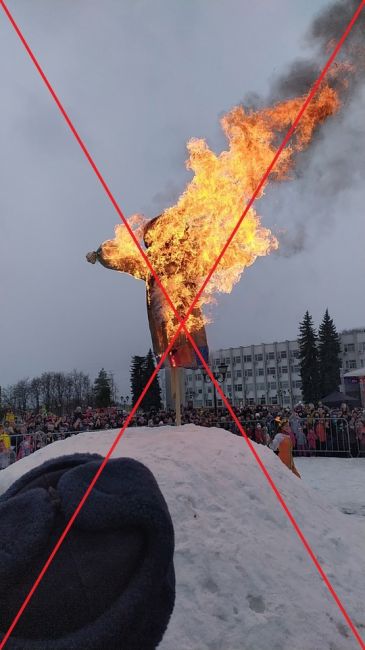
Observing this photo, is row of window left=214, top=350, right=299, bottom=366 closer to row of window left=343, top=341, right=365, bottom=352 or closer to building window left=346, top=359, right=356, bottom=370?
row of window left=343, top=341, right=365, bottom=352

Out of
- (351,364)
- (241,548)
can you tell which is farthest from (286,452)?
(351,364)

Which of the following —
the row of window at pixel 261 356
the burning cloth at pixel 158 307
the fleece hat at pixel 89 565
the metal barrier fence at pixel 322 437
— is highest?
the row of window at pixel 261 356

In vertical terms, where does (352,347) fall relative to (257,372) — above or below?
above

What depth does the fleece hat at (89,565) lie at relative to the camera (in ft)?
4.27

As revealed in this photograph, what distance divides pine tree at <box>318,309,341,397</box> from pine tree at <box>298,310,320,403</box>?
107 centimetres

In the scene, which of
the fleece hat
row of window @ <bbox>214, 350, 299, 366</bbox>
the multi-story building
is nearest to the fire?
the fleece hat

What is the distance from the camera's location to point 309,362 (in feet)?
224

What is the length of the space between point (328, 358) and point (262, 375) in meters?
47.6

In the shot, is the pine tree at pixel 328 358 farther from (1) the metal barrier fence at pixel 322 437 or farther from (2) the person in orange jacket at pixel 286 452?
(2) the person in orange jacket at pixel 286 452

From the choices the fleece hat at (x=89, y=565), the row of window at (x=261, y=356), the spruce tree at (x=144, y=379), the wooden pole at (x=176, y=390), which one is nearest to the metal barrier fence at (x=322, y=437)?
the wooden pole at (x=176, y=390)

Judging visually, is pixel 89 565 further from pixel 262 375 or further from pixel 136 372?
pixel 262 375

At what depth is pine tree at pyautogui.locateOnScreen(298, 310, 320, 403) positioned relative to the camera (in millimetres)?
67812

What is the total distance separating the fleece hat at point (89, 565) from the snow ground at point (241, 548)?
3.10m

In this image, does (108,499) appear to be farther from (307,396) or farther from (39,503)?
(307,396)
